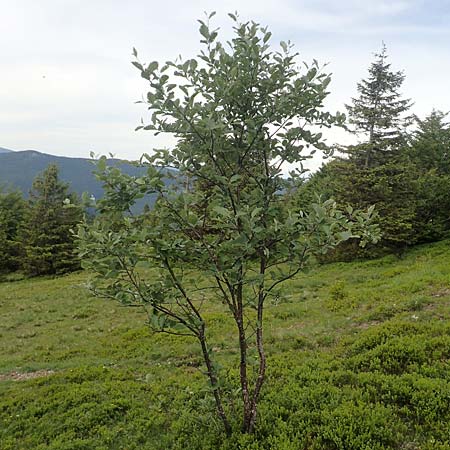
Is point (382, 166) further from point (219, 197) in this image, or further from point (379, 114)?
point (219, 197)

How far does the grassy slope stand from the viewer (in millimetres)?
5102

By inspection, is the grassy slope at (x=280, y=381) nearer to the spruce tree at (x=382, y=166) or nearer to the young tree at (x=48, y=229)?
the spruce tree at (x=382, y=166)

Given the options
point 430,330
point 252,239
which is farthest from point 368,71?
point 252,239

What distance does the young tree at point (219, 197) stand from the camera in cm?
368

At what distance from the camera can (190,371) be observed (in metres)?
8.64

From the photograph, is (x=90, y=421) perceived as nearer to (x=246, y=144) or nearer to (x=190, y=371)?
(x=190, y=371)

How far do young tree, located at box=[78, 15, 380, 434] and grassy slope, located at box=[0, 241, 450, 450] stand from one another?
64 centimetres

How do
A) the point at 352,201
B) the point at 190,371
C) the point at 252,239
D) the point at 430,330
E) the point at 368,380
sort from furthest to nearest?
the point at 352,201
the point at 190,371
the point at 430,330
the point at 368,380
the point at 252,239

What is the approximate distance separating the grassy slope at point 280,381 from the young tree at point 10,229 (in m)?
24.1

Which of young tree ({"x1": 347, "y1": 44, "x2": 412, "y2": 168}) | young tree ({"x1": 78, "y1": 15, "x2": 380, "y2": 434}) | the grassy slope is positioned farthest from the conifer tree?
young tree ({"x1": 78, "y1": 15, "x2": 380, "y2": 434})

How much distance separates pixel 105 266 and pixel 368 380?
492 centimetres

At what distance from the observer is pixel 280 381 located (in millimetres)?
6973

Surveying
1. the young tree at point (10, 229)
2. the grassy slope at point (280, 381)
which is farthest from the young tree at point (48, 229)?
the grassy slope at point (280, 381)

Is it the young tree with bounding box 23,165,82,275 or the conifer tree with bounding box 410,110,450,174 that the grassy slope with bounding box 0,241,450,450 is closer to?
the conifer tree with bounding box 410,110,450,174
